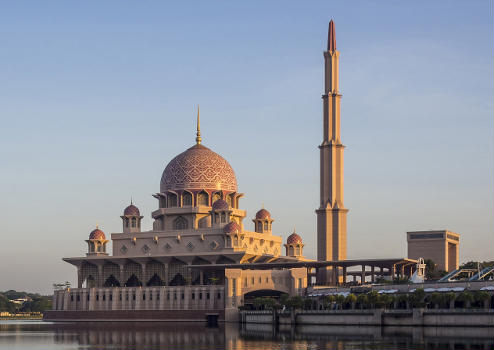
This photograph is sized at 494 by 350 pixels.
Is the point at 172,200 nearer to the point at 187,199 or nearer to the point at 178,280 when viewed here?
the point at 187,199

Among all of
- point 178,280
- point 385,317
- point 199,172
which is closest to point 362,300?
point 385,317

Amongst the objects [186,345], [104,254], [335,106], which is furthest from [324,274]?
[186,345]

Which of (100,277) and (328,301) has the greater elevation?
(100,277)

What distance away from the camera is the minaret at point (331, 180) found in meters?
137

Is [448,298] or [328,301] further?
[328,301]

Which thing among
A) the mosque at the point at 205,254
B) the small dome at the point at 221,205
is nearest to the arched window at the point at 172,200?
the mosque at the point at 205,254

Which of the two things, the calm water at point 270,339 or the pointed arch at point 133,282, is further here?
the pointed arch at point 133,282

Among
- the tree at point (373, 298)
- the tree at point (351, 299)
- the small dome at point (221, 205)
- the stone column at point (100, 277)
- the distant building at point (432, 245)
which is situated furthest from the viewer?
the distant building at point (432, 245)

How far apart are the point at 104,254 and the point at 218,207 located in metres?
19.3

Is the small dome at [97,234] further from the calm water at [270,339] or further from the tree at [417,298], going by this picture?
the tree at [417,298]

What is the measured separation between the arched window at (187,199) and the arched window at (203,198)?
3.98 ft

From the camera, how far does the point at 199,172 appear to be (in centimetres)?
14688

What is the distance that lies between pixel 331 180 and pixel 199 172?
21.0m

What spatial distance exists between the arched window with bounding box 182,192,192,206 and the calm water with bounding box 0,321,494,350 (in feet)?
142
